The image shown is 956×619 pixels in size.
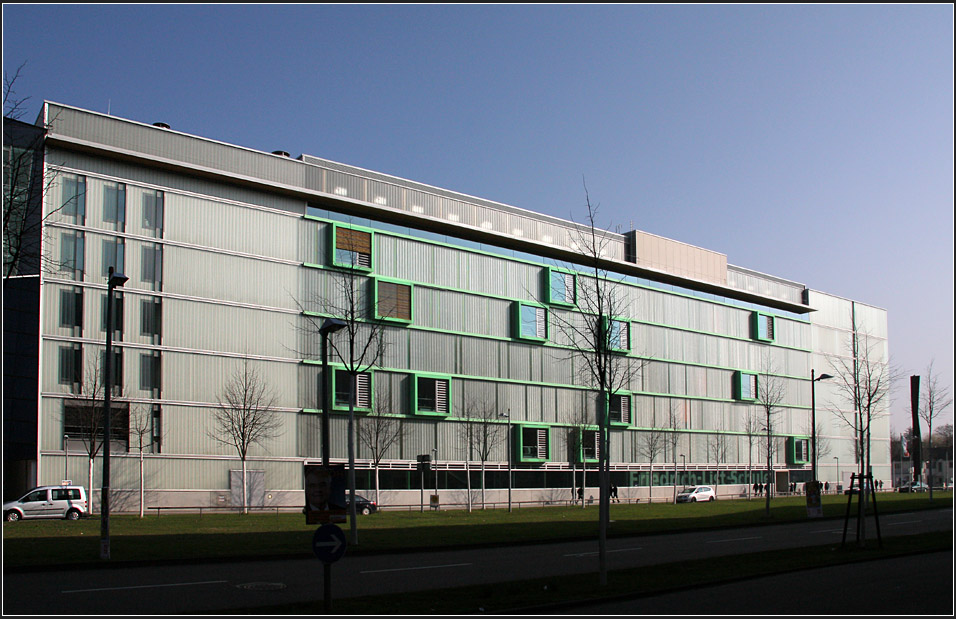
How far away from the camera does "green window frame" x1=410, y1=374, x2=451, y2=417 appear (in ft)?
210

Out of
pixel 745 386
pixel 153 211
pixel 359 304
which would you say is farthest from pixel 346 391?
pixel 745 386

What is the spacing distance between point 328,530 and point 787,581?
9.36 m

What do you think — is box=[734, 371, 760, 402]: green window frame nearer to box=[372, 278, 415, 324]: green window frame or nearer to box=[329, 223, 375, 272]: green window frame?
box=[372, 278, 415, 324]: green window frame

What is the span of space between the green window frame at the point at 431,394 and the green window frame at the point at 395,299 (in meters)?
4.34

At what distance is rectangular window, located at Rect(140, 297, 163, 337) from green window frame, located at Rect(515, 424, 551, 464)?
1102 inches

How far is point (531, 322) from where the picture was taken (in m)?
72.1

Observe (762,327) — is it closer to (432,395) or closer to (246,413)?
(432,395)

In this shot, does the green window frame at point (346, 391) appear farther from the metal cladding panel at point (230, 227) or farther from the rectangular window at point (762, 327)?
the rectangular window at point (762, 327)

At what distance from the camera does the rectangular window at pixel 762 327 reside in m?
91.9

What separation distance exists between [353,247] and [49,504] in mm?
24746

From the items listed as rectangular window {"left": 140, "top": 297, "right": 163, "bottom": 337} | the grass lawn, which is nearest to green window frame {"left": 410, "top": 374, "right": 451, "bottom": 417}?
rectangular window {"left": 140, "top": 297, "right": 163, "bottom": 337}

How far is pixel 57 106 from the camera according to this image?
5019cm

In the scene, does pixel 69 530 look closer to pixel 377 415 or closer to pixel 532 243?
pixel 377 415

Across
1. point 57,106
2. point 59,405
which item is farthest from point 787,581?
point 57,106
